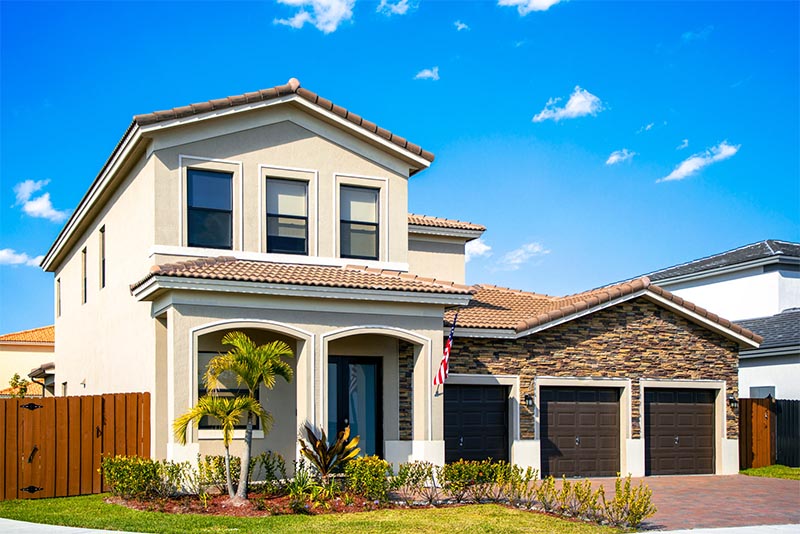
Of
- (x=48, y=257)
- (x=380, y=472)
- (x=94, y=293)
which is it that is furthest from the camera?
(x=48, y=257)

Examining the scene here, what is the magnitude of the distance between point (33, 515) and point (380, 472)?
5.90 meters

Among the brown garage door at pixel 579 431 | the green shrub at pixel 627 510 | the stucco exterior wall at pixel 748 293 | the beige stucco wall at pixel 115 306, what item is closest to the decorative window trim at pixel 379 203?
the beige stucco wall at pixel 115 306

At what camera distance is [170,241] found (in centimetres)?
1833

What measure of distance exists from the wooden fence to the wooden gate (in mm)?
16272

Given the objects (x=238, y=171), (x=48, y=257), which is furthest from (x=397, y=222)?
(x=48, y=257)

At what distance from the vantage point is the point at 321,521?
554 inches

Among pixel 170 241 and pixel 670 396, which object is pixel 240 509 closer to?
pixel 170 241

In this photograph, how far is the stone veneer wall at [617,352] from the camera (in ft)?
69.9

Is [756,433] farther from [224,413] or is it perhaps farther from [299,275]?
[224,413]

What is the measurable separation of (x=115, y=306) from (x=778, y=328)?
73.1ft

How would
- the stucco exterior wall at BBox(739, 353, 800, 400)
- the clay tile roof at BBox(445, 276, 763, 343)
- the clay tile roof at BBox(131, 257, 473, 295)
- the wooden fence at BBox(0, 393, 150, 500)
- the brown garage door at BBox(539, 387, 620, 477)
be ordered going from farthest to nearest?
the stucco exterior wall at BBox(739, 353, 800, 400) → the brown garage door at BBox(539, 387, 620, 477) → the clay tile roof at BBox(445, 276, 763, 343) → the wooden fence at BBox(0, 393, 150, 500) → the clay tile roof at BBox(131, 257, 473, 295)

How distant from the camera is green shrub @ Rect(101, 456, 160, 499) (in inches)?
615

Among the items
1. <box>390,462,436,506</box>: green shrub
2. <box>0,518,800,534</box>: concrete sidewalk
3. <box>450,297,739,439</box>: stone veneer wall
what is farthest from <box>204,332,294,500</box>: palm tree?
<box>450,297,739,439</box>: stone veneer wall

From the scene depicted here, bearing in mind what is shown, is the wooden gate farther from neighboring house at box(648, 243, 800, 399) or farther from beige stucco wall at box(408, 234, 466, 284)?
beige stucco wall at box(408, 234, 466, 284)
